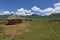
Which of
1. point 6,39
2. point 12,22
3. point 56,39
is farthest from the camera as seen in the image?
point 12,22

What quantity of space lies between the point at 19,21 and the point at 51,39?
23.3 m

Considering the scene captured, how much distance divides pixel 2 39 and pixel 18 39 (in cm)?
177

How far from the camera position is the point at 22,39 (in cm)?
1611

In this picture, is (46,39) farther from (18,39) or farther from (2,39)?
Answer: (2,39)

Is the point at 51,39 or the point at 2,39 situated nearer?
the point at 51,39

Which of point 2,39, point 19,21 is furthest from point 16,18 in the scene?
point 2,39

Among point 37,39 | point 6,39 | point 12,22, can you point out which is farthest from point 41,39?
point 12,22

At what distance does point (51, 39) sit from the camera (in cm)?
1536

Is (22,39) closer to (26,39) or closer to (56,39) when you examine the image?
(26,39)

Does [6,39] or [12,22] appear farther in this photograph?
[12,22]

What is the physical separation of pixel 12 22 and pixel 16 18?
149cm

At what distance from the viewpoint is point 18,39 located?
16062 millimetres

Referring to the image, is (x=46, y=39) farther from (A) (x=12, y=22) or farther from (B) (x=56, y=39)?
(A) (x=12, y=22)

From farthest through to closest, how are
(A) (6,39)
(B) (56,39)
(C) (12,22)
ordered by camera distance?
(C) (12,22)
(A) (6,39)
(B) (56,39)
